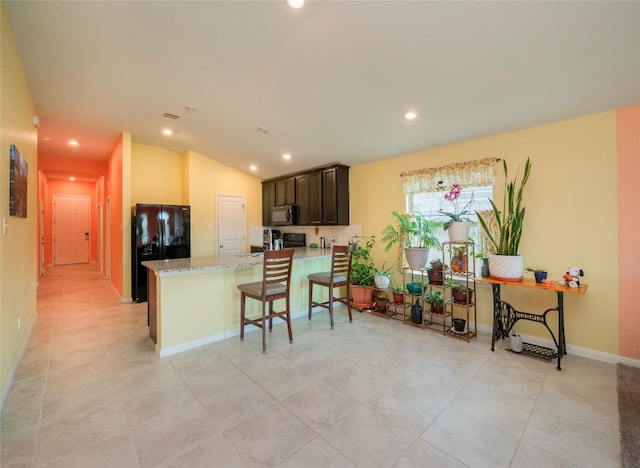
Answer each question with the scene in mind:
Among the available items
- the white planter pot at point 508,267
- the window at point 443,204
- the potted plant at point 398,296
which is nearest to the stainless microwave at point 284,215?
the window at point 443,204

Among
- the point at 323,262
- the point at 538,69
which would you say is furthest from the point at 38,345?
the point at 538,69

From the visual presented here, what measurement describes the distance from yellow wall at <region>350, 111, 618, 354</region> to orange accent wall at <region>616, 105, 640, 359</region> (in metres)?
0.04

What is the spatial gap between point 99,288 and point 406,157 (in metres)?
6.37

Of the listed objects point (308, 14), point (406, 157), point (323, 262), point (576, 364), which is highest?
point (308, 14)

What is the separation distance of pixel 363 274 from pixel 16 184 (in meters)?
3.96

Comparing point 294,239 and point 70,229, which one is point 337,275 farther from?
point 70,229

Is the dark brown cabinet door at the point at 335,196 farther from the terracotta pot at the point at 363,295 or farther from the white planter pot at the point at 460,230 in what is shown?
the white planter pot at the point at 460,230

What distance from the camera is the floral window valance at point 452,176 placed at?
3.35 metres

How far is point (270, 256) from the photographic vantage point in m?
2.90

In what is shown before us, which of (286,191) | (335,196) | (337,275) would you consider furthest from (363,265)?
(286,191)

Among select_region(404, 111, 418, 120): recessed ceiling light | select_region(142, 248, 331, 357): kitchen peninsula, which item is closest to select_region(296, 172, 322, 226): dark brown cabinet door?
select_region(142, 248, 331, 357): kitchen peninsula

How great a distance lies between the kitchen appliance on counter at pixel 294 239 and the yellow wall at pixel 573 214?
132 inches

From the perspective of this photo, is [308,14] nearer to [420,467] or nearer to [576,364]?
[420,467]

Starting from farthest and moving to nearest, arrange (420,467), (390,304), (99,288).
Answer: (99,288), (390,304), (420,467)
